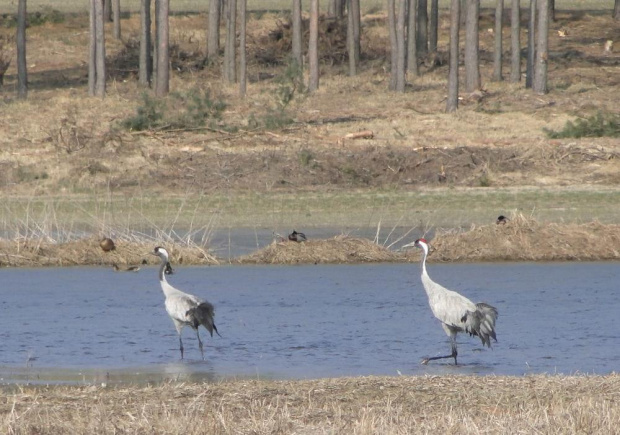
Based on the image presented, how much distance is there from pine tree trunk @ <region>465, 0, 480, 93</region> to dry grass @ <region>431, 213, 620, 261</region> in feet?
59.4

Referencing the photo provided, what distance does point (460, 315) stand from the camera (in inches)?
472

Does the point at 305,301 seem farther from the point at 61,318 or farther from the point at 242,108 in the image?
the point at 242,108

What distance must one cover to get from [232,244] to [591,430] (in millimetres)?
13363

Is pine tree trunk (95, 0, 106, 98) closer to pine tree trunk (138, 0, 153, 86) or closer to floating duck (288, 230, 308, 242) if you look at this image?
pine tree trunk (138, 0, 153, 86)

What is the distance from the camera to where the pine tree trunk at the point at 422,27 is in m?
46.6

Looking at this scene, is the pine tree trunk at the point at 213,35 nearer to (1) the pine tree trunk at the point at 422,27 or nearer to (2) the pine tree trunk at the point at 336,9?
(2) the pine tree trunk at the point at 336,9

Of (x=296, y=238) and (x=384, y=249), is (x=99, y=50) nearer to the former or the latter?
(x=296, y=238)

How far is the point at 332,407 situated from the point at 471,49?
29498 mm

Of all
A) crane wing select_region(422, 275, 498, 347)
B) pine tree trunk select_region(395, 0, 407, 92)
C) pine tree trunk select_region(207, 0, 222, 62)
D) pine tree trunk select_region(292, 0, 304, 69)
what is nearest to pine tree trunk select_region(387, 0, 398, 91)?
pine tree trunk select_region(395, 0, 407, 92)

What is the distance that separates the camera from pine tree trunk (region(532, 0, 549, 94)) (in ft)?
113

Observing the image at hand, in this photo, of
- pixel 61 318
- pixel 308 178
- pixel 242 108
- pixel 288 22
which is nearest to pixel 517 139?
pixel 308 178

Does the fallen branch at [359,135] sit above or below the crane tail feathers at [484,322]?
below

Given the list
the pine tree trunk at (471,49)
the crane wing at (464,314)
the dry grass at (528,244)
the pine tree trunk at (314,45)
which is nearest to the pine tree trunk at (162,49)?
the pine tree trunk at (314,45)

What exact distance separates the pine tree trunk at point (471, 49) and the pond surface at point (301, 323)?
61.7 feet
